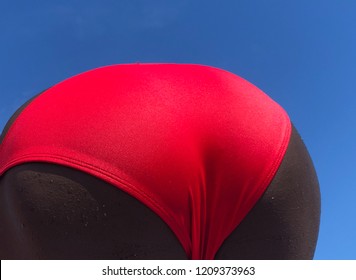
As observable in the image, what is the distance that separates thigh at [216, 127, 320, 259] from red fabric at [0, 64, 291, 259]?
4 centimetres

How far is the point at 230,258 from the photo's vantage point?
6.46 ft

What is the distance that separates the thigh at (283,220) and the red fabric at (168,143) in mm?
41

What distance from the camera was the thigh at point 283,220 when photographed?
1.96 metres

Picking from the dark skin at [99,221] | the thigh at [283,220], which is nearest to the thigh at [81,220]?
the dark skin at [99,221]

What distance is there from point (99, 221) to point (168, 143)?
0.38 metres

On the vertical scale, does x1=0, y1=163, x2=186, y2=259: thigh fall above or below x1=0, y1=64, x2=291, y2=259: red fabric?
below

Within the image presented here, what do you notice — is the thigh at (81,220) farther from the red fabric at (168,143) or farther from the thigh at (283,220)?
the thigh at (283,220)

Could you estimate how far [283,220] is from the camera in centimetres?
200

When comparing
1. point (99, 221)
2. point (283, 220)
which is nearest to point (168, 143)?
point (99, 221)

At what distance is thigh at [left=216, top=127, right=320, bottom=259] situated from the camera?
1.96 m

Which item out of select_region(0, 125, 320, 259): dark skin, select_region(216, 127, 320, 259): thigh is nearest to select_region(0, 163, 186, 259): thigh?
select_region(0, 125, 320, 259): dark skin

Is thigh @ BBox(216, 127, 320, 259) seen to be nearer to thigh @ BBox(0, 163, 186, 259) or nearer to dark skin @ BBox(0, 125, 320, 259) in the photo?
dark skin @ BBox(0, 125, 320, 259)

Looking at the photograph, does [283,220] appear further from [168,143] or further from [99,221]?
[99,221]
